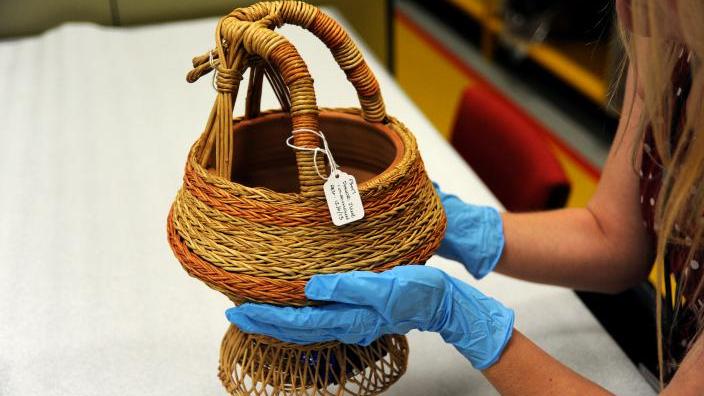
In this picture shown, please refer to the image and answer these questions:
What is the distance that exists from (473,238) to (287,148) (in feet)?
1.06

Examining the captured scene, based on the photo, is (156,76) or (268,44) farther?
(156,76)

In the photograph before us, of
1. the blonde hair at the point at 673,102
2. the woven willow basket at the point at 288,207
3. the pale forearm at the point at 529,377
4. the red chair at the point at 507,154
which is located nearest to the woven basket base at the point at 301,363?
the woven willow basket at the point at 288,207

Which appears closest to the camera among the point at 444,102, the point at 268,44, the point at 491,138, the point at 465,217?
the point at 268,44

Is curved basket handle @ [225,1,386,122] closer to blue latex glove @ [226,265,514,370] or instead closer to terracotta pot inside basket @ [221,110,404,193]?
terracotta pot inside basket @ [221,110,404,193]

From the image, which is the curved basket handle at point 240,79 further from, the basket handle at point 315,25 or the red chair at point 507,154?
the red chair at point 507,154

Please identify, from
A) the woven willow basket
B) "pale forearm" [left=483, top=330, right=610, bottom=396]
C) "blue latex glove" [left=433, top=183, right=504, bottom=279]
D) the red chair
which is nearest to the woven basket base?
the woven willow basket

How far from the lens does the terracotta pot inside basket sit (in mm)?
951

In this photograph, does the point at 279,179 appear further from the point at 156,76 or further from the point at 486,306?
the point at 156,76

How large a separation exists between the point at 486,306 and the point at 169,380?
1.51 feet

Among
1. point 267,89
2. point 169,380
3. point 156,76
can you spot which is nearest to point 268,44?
point 267,89

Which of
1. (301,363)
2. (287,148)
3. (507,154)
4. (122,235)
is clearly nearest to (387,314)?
(301,363)

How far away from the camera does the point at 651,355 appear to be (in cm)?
118

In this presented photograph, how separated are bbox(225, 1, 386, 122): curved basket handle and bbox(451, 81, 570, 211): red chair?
69cm

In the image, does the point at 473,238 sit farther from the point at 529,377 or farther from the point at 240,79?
the point at 240,79
